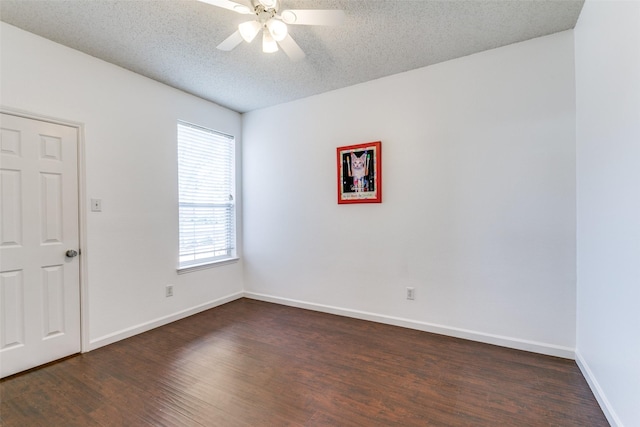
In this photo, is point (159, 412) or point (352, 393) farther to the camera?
point (352, 393)

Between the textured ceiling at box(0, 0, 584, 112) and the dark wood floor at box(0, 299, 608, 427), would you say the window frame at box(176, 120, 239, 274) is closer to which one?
the textured ceiling at box(0, 0, 584, 112)

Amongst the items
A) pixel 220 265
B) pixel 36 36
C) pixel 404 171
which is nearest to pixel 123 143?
pixel 36 36

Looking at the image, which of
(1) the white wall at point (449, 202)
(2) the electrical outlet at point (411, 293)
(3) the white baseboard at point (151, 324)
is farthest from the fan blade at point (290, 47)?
(3) the white baseboard at point (151, 324)

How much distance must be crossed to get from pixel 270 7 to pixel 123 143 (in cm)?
202

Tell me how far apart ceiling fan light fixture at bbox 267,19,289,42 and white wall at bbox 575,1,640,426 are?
1.87 meters

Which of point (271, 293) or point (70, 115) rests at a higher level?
point (70, 115)

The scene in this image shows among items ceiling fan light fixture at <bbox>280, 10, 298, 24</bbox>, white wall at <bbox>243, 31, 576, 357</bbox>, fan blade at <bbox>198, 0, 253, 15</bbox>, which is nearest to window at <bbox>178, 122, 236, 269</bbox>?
white wall at <bbox>243, 31, 576, 357</bbox>

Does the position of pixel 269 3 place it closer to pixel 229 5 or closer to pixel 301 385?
pixel 229 5

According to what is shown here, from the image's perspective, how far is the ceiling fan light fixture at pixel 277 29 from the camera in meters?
1.90

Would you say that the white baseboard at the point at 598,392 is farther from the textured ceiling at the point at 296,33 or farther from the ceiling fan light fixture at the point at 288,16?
the ceiling fan light fixture at the point at 288,16

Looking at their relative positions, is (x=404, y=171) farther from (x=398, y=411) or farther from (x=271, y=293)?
(x=271, y=293)

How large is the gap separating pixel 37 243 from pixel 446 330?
3.71 metres

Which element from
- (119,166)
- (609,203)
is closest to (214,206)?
(119,166)

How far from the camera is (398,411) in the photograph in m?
1.77
